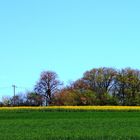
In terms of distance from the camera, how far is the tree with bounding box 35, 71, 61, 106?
13829cm

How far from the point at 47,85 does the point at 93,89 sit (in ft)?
45.9

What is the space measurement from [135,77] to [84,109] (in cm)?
5521

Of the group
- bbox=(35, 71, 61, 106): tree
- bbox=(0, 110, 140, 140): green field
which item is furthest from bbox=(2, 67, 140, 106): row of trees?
bbox=(0, 110, 140, 140): green field

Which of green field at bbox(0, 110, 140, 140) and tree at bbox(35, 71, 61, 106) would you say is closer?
green field at bbox(0, 110, 140, 140)

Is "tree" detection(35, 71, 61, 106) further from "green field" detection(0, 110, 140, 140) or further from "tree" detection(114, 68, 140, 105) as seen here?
"green field" detection(0, 110, 140, 140)

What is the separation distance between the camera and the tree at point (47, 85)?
5444 inches

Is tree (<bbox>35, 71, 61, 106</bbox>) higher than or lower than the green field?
higher

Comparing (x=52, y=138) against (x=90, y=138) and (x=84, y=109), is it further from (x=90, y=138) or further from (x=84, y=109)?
(x=84, y=109)

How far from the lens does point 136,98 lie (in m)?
127

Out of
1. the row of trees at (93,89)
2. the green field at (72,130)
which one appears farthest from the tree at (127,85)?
the green field at (72,130)

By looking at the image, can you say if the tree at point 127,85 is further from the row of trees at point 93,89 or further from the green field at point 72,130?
the green field at point 72,130

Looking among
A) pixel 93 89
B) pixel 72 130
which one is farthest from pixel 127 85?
pixel 72 130

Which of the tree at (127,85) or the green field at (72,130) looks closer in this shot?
the green field at (72,130)

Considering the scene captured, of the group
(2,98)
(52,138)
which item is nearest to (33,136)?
(52,138)
